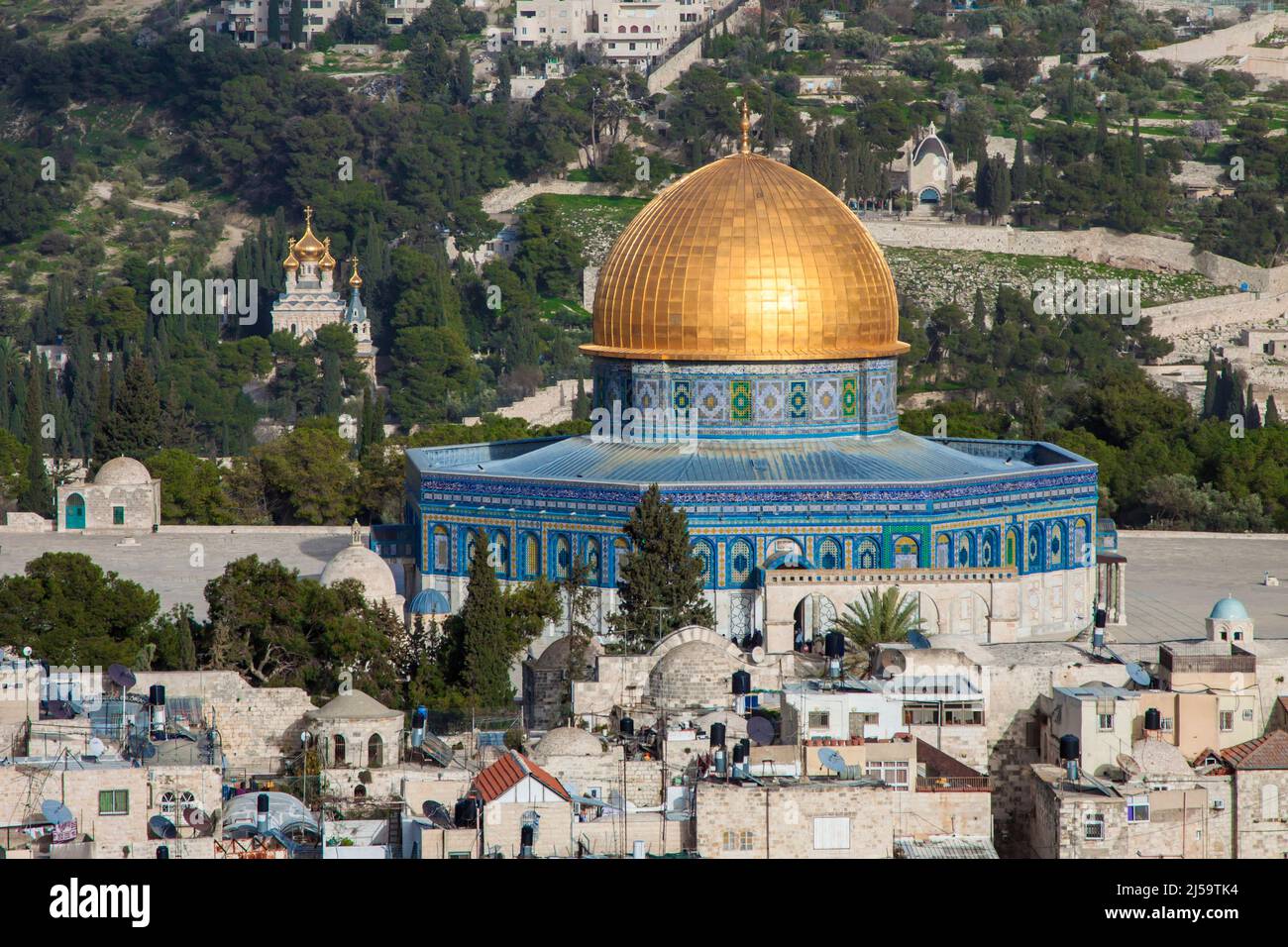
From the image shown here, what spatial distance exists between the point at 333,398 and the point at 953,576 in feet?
137

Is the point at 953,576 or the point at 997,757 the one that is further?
the point at 953,576

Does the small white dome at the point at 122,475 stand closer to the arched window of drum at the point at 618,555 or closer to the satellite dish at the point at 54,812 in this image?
the arched window of drum at the point at 618,555

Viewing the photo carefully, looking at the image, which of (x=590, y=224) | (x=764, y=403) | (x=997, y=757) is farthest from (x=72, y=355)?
(x=997, y=757)

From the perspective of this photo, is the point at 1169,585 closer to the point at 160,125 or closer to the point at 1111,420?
the point at 1111,420

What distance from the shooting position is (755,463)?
42.7 meters

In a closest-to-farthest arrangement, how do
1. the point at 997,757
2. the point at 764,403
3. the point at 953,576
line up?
the point at 997,757, the point at 953,576, the point at 764,403

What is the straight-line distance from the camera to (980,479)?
4181 centimetres

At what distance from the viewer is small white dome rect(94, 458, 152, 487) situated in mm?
51875

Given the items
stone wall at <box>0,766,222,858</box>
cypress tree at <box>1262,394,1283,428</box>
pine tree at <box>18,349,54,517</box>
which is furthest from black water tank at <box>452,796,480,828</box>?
cypress tree at <box>1262,394,1283,428</box>

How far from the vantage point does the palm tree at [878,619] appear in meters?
38.5

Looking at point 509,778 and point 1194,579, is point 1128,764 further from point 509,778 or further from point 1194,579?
point 1194,579

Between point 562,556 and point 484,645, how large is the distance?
197 inches

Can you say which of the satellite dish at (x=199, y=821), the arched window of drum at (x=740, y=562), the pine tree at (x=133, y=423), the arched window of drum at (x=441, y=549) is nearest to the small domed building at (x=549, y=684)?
the arched window of drum at (x=740, y=562)

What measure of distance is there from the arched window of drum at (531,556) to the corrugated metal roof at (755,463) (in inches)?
31.1
